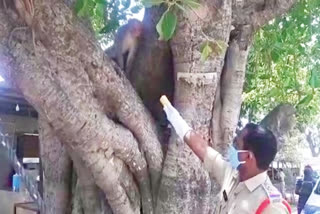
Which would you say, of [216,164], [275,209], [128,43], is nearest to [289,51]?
[128,43]

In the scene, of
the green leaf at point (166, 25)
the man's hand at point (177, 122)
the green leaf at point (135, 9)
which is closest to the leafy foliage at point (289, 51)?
the green leaf at point (135, 9)

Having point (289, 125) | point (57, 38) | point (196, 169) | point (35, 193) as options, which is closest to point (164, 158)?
point (196, 169)

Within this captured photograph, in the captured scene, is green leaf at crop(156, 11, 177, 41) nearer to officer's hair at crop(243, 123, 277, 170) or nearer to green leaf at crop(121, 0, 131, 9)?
officer's hair at crop(243, 123, 277, 170)

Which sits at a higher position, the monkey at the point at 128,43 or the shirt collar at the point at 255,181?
the monkey at the point at 128,43

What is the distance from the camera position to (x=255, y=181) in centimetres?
256

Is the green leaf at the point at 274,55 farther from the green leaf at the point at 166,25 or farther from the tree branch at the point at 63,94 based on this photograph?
the green leaf at the point at 166,25

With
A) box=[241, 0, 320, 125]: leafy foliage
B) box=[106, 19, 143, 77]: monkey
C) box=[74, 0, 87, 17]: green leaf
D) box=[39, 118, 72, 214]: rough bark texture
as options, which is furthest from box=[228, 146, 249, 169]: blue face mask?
box=[241, 0, 320, 125]: leafy foliage

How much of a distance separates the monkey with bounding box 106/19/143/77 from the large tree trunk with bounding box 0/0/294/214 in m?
0.06

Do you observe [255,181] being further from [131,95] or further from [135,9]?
[135,9]

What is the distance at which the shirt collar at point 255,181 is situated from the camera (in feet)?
8.35

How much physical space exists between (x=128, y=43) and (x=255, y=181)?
1489mm

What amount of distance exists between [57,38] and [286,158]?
20175 mm

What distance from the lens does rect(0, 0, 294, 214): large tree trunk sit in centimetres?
295

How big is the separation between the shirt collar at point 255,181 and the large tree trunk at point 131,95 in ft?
2.66
